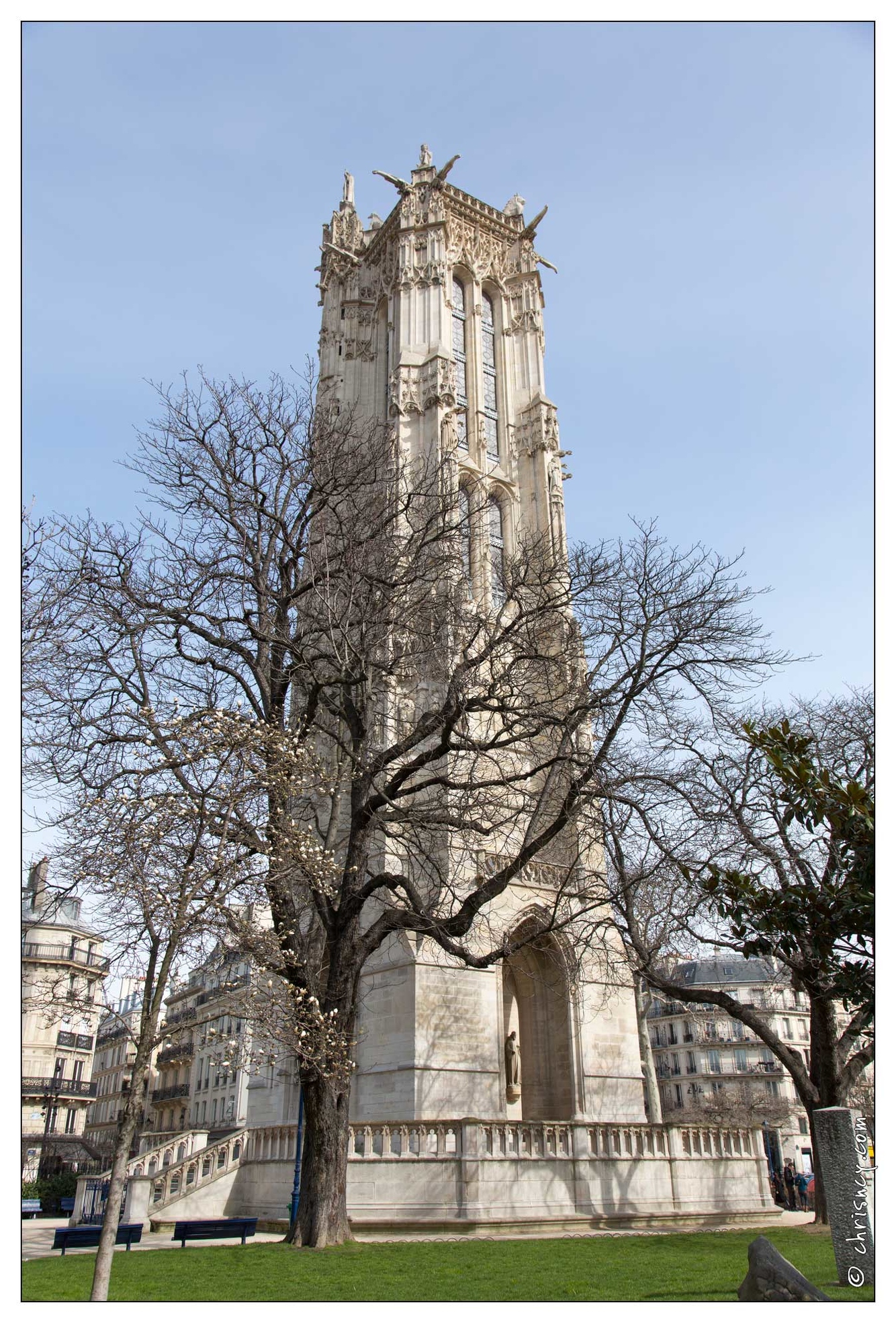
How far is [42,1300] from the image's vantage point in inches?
315

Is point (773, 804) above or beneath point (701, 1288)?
above

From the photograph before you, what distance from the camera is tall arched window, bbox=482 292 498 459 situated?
3109 centimetres

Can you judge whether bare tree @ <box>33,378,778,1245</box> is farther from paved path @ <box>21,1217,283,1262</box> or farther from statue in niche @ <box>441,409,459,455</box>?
statue in niche @ <box>441,409,459,455</box>

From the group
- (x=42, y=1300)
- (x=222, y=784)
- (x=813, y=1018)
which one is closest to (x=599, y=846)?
(x=813, y=1018)

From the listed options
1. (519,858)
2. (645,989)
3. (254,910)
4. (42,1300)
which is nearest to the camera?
(42,1300)

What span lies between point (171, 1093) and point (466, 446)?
126ft

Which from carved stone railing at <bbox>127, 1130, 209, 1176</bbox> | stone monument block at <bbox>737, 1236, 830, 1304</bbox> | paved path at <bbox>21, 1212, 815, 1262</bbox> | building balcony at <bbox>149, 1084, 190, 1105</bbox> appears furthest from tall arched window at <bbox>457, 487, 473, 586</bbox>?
building balcony at <bbox>149, 1084, 190, 1105</bbox>

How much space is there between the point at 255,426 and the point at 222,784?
21.6 ft

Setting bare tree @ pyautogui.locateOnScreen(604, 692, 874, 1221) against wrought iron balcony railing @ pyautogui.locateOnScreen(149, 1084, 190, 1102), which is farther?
wrought iron balcony railing @ pyautogui.locateOnScreen(149, 1084, 190, 1102)

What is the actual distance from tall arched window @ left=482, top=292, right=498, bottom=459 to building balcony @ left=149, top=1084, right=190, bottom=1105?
121ft

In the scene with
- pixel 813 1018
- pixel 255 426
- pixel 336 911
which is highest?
pixel 255 426

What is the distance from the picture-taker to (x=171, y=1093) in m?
49.9

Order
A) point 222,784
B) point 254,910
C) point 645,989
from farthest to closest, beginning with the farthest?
1. point 645,989
2. point 254,910
3. point 222,784

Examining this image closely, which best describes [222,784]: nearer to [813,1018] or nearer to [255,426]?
[255,426]
